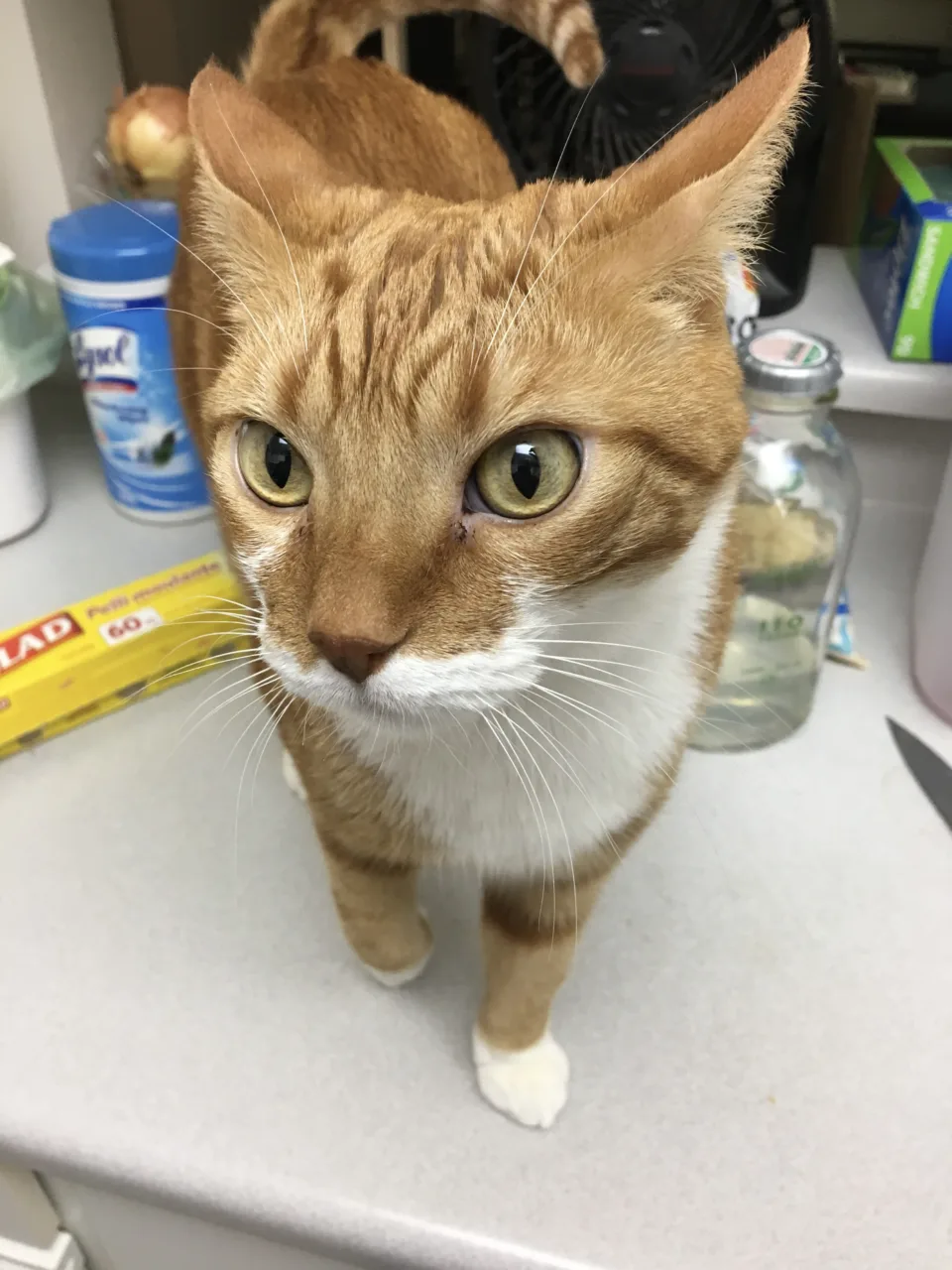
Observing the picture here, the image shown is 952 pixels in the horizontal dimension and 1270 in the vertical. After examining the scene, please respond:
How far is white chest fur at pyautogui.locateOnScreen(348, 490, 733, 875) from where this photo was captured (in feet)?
1.48

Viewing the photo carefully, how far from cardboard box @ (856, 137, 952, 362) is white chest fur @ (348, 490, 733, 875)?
0.48m

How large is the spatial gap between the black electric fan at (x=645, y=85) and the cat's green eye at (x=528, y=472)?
0.47 meters

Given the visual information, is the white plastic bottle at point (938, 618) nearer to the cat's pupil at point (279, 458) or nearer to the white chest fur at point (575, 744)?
the white chest fur at point (575, 744)

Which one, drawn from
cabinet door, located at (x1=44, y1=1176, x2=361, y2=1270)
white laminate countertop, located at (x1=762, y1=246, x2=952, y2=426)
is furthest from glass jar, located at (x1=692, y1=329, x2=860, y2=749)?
cabinet door, located at (x1=44, y1=1176, x2=361, y2=1270)

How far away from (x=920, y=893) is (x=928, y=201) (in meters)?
0.57

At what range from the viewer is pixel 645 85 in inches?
31.6

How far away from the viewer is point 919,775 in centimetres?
79

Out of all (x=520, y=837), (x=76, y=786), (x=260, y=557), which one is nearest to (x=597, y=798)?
(x=520, y=837)

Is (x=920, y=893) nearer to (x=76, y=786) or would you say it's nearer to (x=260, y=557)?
(x=260, y=557)

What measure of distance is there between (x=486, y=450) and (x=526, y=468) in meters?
0.02

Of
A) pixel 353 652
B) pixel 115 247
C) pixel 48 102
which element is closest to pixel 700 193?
pixel 353 652

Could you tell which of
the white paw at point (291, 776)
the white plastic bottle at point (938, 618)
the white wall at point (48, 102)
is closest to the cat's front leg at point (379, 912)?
the white paw at point (291, 776)

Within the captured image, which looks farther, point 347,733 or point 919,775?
point 919,775

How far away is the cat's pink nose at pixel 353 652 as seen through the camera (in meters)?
0.37
